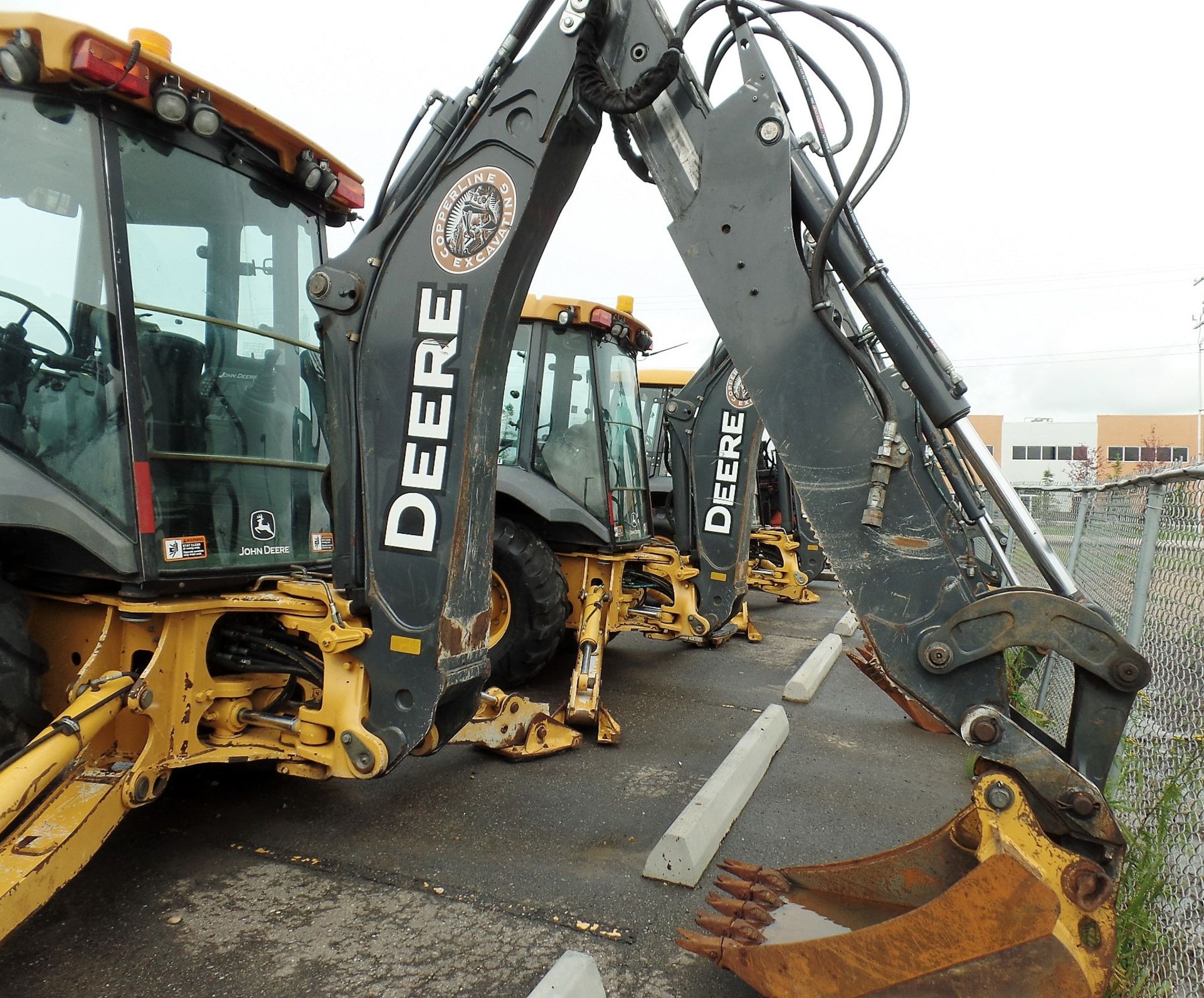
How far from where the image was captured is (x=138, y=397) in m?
2.98

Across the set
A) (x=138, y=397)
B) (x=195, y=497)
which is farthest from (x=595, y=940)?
(x=138, y=397)

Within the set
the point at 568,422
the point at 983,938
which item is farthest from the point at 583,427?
the point at 983,938

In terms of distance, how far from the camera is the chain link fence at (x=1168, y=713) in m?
2.41

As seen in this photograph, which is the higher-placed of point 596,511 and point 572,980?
point 596,511

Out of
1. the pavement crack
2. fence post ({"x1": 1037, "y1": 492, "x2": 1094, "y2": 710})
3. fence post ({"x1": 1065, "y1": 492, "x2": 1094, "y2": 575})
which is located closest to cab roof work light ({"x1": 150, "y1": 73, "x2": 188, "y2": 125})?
the pavement crack

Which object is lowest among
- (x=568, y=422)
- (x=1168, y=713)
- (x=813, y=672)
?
(x=813, y=672)

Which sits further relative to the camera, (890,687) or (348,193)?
(348,193)

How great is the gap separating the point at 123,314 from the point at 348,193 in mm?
1222

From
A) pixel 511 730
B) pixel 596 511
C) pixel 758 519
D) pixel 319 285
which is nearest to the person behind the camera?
pixel 319 285

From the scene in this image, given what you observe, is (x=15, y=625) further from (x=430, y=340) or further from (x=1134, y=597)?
(x=1134, y=597)

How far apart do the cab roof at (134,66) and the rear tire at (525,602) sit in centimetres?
282

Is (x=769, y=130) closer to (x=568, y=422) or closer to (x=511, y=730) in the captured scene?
(x=511, y=730)

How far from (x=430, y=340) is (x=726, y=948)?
2207mm

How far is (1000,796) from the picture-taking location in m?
2.09
